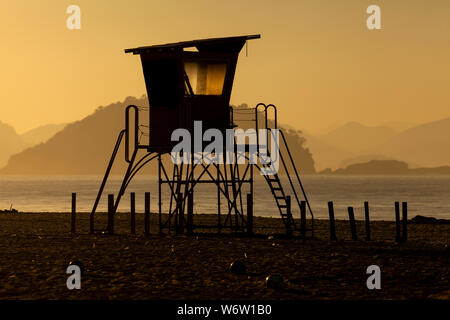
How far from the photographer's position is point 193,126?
28.9 metres

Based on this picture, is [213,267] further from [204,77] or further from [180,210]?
[204,77]

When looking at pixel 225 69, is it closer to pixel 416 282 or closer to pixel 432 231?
pixel 416 282

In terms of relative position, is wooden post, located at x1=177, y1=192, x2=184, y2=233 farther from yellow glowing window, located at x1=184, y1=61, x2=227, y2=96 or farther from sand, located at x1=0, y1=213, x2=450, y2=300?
yellow glowing window, located at x1=184, y1=61, x2=227, y2=96
